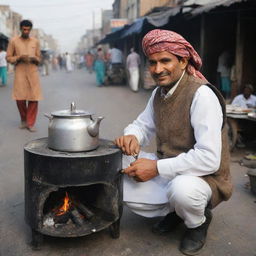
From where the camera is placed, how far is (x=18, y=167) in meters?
Answer: 5.03

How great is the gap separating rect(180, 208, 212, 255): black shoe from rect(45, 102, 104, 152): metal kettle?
1038mm

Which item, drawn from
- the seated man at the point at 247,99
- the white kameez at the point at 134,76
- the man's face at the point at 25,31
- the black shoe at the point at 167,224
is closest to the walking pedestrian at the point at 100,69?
the white kameez at the point at 134,76

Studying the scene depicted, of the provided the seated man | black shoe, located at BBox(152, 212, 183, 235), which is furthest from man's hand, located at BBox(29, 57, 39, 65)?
black shoe, located at BBox(152, 212, 183, 235)

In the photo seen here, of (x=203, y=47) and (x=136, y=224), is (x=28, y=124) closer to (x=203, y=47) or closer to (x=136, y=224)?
(x=136, y=224)

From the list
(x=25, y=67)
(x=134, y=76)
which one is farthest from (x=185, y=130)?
(x=134, y=76)

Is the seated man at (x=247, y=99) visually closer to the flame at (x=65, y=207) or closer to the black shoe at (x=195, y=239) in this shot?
the black shoe at (x=195, y=239)

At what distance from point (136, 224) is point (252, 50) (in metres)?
7.32

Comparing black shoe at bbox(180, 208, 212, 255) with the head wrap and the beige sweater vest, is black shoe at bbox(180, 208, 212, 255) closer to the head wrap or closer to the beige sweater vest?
the beige sweater vest

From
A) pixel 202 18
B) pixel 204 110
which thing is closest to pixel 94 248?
pixel 204 110

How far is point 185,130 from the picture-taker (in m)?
2.77

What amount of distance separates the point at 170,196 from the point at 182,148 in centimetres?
38

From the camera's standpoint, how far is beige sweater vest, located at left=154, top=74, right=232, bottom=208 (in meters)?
2.73

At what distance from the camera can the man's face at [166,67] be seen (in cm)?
270

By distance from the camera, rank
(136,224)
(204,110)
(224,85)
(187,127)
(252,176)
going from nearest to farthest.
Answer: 1. (204,110)
2. (187,127)
3. (136,224)
4. (252,176)
5. (224,85)
